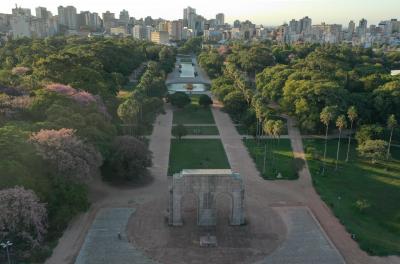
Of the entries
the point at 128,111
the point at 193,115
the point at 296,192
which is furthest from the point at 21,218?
the point at 193,115

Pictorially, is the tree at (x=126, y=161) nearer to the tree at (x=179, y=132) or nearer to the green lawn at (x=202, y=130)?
the tree at (x=179, y=132)

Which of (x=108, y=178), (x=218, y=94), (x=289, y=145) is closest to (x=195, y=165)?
(x=108, y=178)

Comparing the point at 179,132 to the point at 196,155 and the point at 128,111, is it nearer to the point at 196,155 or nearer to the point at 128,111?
the point at 196,155

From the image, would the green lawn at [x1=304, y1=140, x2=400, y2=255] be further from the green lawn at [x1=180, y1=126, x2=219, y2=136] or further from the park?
the green lawn at [x1=180, y1=126, x2=219, y2=136]

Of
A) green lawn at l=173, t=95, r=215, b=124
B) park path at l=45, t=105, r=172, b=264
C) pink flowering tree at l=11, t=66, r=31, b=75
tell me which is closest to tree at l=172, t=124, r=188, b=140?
park path at l=45, t=105, r=172, b=264

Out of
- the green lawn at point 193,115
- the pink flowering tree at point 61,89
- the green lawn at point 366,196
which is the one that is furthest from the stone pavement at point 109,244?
the green lawn at point 193,115

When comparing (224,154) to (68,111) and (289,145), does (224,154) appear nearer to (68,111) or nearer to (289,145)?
(289,145)
